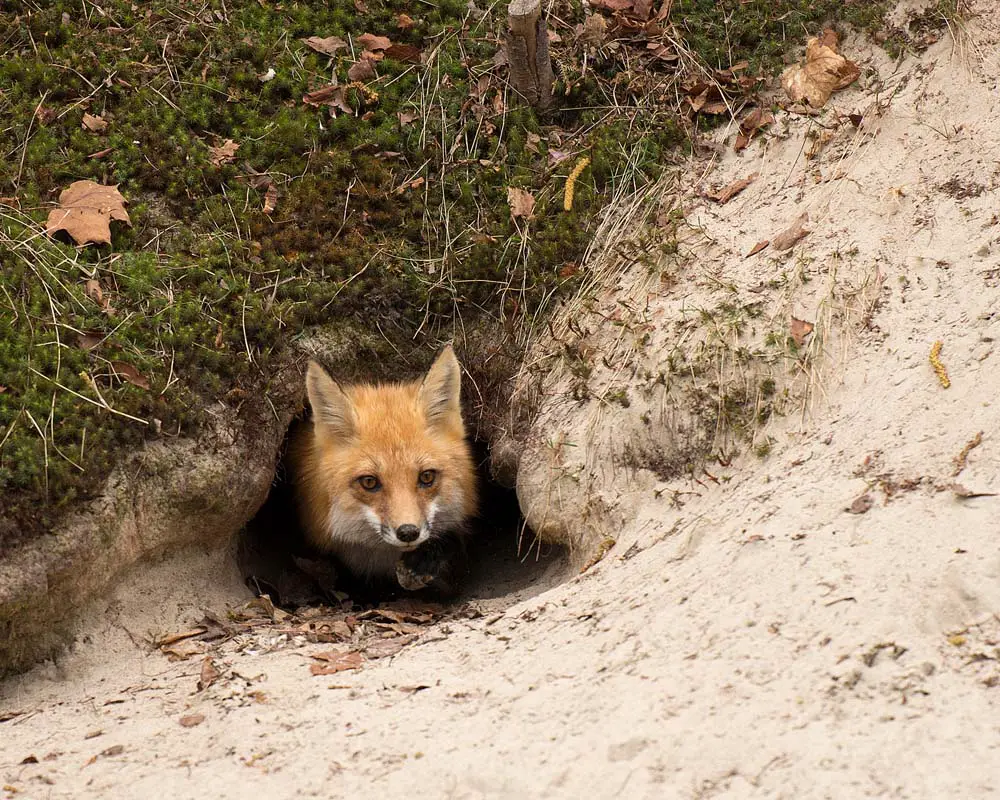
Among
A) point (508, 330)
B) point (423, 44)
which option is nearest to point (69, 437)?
point (508, 330)

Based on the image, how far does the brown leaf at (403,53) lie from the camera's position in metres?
6.95

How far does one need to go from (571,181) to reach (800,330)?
2.11 m

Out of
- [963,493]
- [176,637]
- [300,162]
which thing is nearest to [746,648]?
[963,493]

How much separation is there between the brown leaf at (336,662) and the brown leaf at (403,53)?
4.39 m

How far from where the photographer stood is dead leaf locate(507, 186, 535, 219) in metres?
6.53

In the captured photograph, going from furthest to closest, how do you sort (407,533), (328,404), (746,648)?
1. (328,404)
2. (407,533)
3. (746,648)

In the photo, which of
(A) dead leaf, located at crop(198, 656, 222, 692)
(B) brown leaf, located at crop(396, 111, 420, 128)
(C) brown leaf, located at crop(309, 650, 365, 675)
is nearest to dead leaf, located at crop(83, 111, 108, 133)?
(B) brown leaf, located at crop(396, 111, 420, 128)

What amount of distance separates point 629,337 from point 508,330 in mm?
948

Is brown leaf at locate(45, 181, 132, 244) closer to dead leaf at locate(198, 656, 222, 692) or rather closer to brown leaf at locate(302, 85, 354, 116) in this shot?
brown leaf at locate(302, 85, 354, 116)

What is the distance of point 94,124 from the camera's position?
20.9 ft

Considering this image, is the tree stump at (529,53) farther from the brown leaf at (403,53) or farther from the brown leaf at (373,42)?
the brown leaf at (373,42)

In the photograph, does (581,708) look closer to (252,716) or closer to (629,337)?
(252,716)

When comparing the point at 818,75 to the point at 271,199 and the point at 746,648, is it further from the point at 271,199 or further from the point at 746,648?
the point at 746,648

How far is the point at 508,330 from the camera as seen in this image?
258 inches
